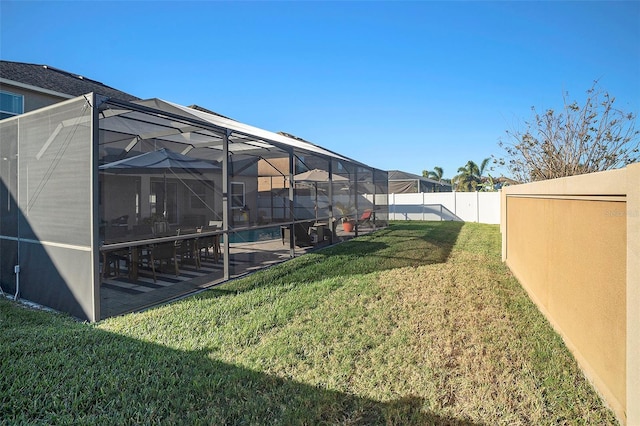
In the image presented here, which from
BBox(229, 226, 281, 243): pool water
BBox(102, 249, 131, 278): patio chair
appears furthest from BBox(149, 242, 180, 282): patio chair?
BBox(229, 226, 281, 243): pool water

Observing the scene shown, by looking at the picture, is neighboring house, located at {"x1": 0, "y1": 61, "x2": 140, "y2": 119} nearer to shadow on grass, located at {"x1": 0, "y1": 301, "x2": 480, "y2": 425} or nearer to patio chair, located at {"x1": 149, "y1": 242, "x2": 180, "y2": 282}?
patio chair, located at {"x1": 149, "y1": 242, "x2": 180, "y2": 282}

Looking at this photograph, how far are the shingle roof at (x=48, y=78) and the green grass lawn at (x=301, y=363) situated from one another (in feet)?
35.8

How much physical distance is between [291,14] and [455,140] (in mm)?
12159

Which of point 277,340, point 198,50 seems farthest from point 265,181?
point 277,340

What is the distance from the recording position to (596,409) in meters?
2.35

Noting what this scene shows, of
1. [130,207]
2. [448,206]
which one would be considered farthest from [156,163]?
[448,206]

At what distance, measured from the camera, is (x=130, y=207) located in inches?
263

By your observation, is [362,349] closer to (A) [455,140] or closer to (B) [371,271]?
(B) [371,271]

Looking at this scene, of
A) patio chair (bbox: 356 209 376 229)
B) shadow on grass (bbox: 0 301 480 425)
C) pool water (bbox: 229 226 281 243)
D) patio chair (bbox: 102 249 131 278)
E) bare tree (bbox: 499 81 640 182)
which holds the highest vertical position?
bare tree (bbox: 499 81 640 182)

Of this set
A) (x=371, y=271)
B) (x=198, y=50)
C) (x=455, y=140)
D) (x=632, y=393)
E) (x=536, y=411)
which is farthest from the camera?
(x=455, y=140)

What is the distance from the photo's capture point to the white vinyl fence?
1794cm

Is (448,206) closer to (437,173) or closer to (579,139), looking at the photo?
(579,139)

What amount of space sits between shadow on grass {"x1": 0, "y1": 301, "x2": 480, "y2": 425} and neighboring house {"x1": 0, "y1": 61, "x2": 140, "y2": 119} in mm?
12088

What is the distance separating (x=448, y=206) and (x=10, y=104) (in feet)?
63.5
